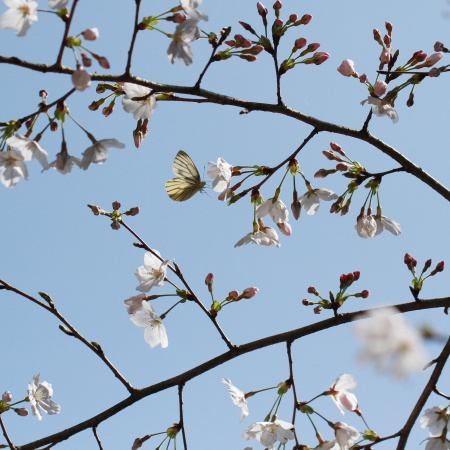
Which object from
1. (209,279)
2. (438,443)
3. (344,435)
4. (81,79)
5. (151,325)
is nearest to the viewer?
(81,79)

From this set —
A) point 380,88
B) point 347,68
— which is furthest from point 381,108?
point 347,68

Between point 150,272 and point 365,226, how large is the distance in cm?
120

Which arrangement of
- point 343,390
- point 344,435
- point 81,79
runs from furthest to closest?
1. point 343,390
2. point 344,435
3. point 81,79

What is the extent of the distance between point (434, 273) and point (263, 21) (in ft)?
5.03

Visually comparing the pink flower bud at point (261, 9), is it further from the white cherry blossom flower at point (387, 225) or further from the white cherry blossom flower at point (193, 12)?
the white cherry blossom flower at point (387, 225)

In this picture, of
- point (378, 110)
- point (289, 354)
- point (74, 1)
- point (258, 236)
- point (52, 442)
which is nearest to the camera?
point (74, 1)

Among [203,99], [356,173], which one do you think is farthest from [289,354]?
[203,99]

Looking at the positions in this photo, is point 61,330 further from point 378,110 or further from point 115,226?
point 378,110

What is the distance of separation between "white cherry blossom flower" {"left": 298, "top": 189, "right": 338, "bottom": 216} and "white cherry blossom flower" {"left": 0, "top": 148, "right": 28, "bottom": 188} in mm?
1507

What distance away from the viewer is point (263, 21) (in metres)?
3.07

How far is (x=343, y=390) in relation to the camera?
118 inches

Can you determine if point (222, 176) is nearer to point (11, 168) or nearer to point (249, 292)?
point (249, 292)

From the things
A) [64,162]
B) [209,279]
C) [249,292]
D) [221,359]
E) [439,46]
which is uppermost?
[439,46]

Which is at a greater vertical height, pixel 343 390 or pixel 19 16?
pixel 19 16
